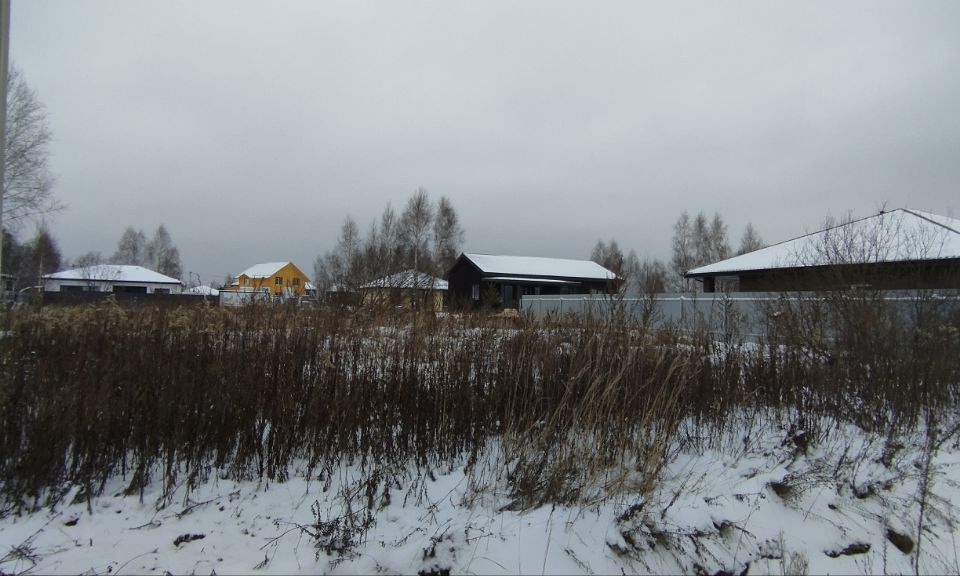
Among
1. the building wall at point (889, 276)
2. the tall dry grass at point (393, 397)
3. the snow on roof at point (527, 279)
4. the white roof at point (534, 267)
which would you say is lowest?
the tall dry grass at point (393, 397)

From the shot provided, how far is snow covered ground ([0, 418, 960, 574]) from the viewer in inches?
96.3

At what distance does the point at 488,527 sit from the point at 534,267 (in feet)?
106

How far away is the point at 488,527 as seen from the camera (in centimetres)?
272

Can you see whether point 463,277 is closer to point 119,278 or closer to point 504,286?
point 504,286

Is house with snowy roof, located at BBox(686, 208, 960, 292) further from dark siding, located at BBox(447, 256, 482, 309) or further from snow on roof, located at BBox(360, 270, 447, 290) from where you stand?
dark siding, located at BBox(447, 256, 482, 309)

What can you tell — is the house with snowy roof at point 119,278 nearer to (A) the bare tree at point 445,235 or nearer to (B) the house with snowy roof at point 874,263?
(A) the bare tree at point 445,235

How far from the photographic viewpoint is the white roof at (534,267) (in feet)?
108

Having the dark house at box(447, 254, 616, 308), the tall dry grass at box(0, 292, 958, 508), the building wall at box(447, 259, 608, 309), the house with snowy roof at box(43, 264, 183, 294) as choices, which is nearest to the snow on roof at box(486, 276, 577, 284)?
the dark house at box(447, 254, 616, 308)

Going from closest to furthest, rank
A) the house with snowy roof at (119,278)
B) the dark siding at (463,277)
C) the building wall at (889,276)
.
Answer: the building wall at (889,276), the dark siding at (463,277), the house with snowy roof at (119,278)

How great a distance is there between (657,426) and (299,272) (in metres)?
61.1

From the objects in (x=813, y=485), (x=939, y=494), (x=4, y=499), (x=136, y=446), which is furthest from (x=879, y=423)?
(x=4, y=499)

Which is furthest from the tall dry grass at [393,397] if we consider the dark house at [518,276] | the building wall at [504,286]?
the dark house at [518,276]

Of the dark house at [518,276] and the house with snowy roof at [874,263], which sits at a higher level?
the dark house at [518,276]

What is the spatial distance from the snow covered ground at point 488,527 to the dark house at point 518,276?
2746 cm
